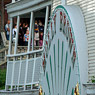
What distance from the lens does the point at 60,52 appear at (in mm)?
20312

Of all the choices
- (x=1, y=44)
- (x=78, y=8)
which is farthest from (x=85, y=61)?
(x=1, y=44)

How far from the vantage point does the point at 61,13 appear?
66.8 ft

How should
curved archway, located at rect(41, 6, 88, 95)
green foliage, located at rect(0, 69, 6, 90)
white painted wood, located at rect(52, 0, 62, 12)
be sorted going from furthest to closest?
green foliage, located at rect(0, 69, 6, 90) → white painted wood, located at rect(52, 0, 62, 12) → curved archway, located at rect(41, 6, 88, 95)

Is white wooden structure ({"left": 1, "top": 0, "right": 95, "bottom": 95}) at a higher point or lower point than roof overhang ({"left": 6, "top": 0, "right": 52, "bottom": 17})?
lower

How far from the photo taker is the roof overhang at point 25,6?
2291cm

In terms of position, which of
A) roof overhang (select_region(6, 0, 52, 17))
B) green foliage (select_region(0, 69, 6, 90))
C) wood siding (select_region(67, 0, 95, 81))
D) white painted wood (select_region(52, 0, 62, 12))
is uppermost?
roof overhang (select_region(6, 0, 52, 17))

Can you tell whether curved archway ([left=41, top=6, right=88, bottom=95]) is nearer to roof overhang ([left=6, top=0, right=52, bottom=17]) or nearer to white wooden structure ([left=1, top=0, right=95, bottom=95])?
white wooden structure ([left=1, top=0, right=95, bottom=95])

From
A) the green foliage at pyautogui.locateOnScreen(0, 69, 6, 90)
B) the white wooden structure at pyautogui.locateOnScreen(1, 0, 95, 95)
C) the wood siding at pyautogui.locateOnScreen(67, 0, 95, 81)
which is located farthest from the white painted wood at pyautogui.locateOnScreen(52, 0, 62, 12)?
the green foliage at pyautogui.locateOnScreen(0, 69, 6, 90)

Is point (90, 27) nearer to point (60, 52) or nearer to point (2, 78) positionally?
point (60, 52)

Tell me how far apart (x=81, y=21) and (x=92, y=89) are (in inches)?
115

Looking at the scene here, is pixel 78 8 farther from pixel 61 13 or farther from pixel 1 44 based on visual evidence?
pixel 1 44

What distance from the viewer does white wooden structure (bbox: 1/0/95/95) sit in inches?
733

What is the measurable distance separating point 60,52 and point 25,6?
14.5 feet

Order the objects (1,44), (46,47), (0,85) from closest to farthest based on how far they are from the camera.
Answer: (46,47) < (0,85) < (1,44)
